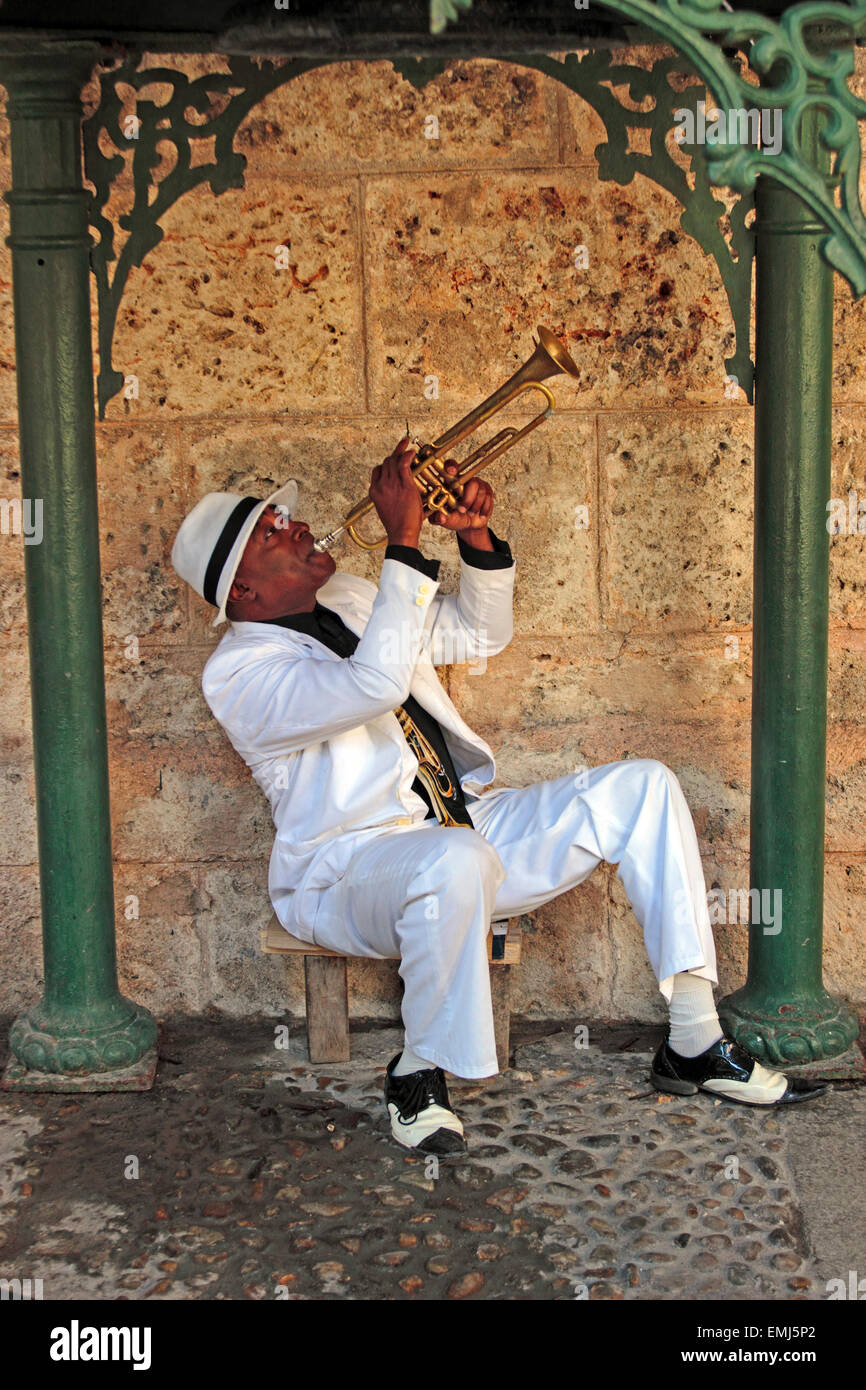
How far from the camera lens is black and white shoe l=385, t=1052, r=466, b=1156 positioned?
3771mm

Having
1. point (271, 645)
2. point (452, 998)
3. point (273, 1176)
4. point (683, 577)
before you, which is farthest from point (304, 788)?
point (683, 577)

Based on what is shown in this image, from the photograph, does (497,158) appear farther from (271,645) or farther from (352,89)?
(271,645)

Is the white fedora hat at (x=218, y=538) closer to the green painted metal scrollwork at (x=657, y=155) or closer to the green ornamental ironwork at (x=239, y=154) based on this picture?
the green ornamental ironwork at (x=239, y=154)

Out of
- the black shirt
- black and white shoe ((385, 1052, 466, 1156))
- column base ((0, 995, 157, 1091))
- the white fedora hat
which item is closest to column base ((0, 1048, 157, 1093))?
column base ((0, 995, 157, 1091))

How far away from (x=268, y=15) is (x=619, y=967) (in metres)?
2.89

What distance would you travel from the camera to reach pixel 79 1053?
13.7 feet

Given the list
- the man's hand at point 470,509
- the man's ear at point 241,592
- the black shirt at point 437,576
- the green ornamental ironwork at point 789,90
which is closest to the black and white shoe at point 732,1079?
the black shirt at point 437,576

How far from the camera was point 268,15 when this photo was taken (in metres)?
3.38

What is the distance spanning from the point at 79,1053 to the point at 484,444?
2.05 m

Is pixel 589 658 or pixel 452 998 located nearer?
pixel 452 998

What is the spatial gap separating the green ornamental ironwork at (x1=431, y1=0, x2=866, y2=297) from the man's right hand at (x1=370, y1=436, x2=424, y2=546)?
1.50m

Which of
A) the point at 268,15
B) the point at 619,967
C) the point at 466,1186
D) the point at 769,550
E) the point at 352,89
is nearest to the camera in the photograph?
the point at 268,15

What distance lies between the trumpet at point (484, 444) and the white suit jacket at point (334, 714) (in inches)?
10.5

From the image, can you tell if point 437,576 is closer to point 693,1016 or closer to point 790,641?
point 790,641
